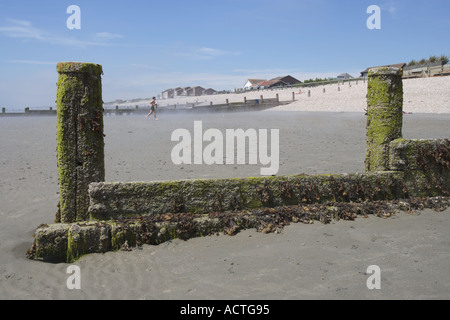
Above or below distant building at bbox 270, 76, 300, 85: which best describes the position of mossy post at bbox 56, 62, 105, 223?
below

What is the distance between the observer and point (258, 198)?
6195 mm

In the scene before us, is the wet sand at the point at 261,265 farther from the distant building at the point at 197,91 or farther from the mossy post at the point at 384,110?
the distant building at the point at 197,91

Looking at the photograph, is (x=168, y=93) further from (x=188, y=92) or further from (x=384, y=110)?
(x=384, y=110)

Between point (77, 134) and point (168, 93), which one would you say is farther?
point (168, 93)

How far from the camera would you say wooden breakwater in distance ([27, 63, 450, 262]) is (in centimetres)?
546

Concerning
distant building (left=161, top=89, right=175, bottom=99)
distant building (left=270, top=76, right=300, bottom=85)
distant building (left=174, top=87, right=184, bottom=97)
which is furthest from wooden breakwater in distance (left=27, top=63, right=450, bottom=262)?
distant building (left=161, top=89, right=175, bottom=99)

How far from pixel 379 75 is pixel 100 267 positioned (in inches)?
221

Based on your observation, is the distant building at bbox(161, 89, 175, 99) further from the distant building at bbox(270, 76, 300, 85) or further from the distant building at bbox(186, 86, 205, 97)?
the distant building at bbox(270, 76, 300, 85)

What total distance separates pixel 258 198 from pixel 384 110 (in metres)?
2.85

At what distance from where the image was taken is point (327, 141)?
48.2ft

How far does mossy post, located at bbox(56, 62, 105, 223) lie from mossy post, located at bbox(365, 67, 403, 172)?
4800mm

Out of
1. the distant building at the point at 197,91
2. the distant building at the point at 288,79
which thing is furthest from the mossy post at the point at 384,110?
the distant building at the point at 197,91

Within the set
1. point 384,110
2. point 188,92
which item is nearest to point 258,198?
point 384,110

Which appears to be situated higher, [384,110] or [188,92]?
[188,92]
